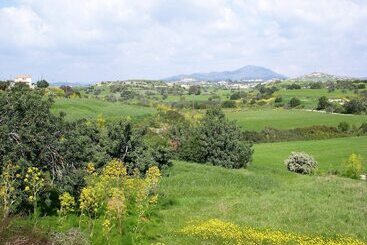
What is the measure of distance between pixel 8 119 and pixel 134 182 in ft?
22.9

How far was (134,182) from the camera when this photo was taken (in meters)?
23.3

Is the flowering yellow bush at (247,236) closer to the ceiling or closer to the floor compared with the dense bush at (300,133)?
closer to the ceiling

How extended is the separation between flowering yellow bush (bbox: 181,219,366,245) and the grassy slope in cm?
87

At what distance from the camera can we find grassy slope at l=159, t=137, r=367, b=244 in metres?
22.4

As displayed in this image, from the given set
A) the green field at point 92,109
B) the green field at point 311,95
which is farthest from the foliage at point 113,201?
the green field at point 311,95

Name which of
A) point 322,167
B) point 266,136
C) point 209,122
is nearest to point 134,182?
point 209,122

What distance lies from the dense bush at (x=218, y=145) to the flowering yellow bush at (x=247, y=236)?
2165cm

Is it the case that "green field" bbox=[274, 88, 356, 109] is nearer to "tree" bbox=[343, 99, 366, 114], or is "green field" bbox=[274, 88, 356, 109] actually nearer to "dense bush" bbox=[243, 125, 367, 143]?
Result: "tree" bbox=[343, 99, 366, 114]

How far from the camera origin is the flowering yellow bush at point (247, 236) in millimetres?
18656

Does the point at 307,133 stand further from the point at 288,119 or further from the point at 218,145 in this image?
the point at 218,145

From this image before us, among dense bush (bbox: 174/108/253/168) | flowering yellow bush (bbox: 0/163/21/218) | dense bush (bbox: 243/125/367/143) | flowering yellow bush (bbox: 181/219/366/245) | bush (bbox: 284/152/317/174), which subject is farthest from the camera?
dense bush (bbox: 243/125/367/143)

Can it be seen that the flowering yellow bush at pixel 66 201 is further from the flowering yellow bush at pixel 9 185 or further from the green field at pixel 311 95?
the green field at pixel 311 95

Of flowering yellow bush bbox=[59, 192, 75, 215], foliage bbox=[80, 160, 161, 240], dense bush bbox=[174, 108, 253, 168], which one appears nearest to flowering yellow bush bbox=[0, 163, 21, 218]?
flowering yellow bush bbox=[59, 192, 75, 215]

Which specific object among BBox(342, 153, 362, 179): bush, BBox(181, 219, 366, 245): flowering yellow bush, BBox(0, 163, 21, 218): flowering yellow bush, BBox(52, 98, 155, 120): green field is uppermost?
BBox(0, 163, 21, 218): flowering yellow bush
